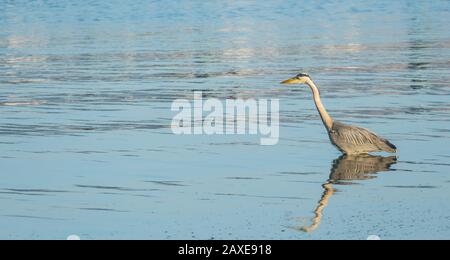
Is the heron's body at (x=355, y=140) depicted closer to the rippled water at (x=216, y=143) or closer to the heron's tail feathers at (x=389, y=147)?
the heron's tail feathers at (x=389, y=147)

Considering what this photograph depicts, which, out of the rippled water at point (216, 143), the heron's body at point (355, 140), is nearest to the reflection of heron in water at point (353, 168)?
the rippled water at point (216, 143)

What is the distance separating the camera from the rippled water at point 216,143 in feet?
40.5

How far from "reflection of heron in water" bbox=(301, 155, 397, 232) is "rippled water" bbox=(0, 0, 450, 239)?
27 mm

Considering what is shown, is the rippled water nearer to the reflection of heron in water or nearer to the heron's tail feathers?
the reflection of heron in water

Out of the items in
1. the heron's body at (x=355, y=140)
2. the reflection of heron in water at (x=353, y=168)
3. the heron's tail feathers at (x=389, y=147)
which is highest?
the heron's body at (x=355, y=140)

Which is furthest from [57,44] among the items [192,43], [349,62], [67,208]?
[67,208]

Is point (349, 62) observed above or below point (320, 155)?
above

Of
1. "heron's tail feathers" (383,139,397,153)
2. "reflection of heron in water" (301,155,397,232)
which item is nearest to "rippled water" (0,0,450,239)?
"reflection of heron in water" (301,155,397,232)

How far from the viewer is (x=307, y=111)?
2116 cm

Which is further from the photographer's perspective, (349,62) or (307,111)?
(349,62)

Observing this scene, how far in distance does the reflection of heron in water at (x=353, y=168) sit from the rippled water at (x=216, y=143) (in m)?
0.03
